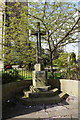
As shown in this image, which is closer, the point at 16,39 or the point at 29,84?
the point at 29,84

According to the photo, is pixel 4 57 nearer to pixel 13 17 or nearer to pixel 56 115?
pixel 13 17

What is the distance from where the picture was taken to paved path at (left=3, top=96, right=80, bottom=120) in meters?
2.80

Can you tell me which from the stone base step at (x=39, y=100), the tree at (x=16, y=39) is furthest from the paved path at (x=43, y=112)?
the tree at (x=16, y=39)

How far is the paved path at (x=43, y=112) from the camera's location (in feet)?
9.18

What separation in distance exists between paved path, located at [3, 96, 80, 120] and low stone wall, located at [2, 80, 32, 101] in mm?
764

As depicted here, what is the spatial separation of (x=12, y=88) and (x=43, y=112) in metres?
1.88

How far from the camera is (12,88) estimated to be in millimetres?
4340

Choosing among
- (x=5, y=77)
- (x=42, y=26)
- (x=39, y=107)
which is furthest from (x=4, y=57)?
(x=39, y=107)

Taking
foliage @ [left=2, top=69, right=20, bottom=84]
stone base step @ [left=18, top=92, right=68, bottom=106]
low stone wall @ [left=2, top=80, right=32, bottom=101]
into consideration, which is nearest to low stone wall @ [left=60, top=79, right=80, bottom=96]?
stone base step @ [left=18, top=92, right=68, bottom=106]

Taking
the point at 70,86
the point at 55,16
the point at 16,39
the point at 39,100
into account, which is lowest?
the point at 39,100

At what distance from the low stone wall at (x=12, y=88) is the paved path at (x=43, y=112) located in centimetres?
76

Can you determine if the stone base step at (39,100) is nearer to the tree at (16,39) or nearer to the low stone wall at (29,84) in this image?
the low stone wall at (29,84)

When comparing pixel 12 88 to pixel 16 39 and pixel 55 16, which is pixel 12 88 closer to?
pixel 16 39

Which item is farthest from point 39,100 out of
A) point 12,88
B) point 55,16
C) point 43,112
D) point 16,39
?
point 55,16
